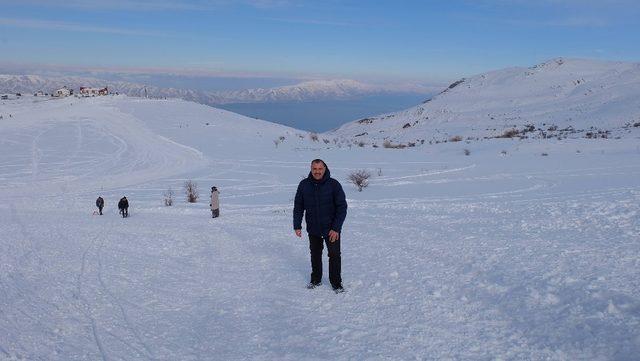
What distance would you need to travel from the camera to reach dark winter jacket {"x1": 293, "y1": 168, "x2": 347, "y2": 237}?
6699 mm

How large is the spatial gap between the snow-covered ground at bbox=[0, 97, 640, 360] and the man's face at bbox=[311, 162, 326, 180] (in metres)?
1.57

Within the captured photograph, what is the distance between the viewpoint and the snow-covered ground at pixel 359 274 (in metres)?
5.21

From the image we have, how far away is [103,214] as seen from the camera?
16.7 m

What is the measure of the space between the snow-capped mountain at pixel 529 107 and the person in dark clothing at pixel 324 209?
26.9 m

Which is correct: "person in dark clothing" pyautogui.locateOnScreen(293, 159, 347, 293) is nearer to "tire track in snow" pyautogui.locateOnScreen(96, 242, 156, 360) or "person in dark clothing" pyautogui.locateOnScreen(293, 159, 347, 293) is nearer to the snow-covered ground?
the snow-covered ground

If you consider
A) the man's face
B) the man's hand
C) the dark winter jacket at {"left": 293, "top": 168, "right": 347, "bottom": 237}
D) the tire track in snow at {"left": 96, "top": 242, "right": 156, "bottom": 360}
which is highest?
the man's face

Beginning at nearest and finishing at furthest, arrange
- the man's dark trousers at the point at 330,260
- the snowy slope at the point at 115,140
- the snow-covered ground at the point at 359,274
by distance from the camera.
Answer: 1. the snow-covered ground at the point at 359,274
2. the man's dark trousers at the point at 330,260
3. the snowy slope at the point at 115,140

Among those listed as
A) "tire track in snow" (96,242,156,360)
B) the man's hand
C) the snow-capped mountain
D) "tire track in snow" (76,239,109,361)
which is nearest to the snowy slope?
the snow-capped mountain

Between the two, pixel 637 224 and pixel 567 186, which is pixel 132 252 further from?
pixel 567 186

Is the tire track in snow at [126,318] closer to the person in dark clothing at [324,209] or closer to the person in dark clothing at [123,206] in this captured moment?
the person in dark clothing at [324,209]

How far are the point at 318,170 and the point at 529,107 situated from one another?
50867mm

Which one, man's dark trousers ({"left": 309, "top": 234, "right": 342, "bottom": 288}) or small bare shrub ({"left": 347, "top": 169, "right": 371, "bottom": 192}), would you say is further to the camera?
small bare shrub ({"left": 347, "top": 169, "right": 371, "bottom": 192})

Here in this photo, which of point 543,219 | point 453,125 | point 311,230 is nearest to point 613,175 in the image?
point 543,219

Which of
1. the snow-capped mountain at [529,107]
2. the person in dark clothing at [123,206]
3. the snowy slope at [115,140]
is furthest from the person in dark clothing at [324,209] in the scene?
the snow-capped mountain at [529,107]
